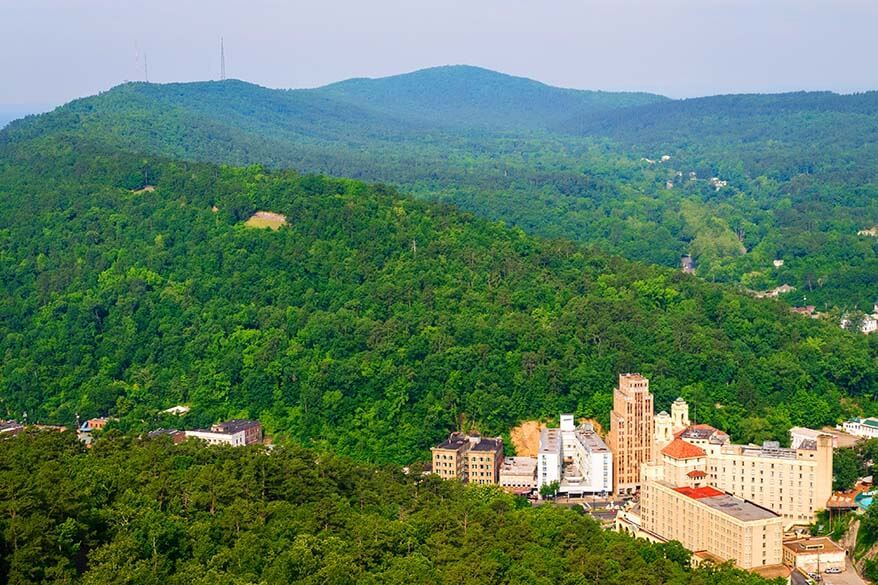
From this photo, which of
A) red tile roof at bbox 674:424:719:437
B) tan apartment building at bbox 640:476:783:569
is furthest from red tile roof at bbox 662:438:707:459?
red tile roof at bbox 674:424:719:437

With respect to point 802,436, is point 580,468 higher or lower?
lower

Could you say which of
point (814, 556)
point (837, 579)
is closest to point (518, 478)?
point (814, 556)

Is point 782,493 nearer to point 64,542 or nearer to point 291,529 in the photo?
point 291,529

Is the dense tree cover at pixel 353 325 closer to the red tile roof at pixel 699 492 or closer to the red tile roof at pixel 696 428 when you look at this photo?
the red tile roof at pixel 696 428

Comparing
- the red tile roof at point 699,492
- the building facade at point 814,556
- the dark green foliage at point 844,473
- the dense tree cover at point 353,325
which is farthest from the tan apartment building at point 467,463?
the building facade at point 814,556

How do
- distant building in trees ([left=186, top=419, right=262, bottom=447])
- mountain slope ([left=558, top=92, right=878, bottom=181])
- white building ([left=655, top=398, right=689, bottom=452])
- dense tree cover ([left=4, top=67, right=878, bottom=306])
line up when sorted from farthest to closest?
1. mountain slope ([left=558, top=92, right=878, bottom=181])
2. dense tree cover ([left=4, top=67, right=878, bottom=306])
3. distant building in trees ([left=186, top=419, right=262, bottom=447])
4. white building ([left=655, top=398, right=689, bottom=452])

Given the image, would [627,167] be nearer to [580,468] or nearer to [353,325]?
[353,325]

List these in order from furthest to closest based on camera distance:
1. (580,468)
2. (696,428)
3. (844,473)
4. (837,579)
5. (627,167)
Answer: (627,167) < (580,468) < (696,428) < (844,473) < (837,579)

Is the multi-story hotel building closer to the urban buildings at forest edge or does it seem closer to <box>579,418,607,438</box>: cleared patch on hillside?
the urban buildings at forest edge
